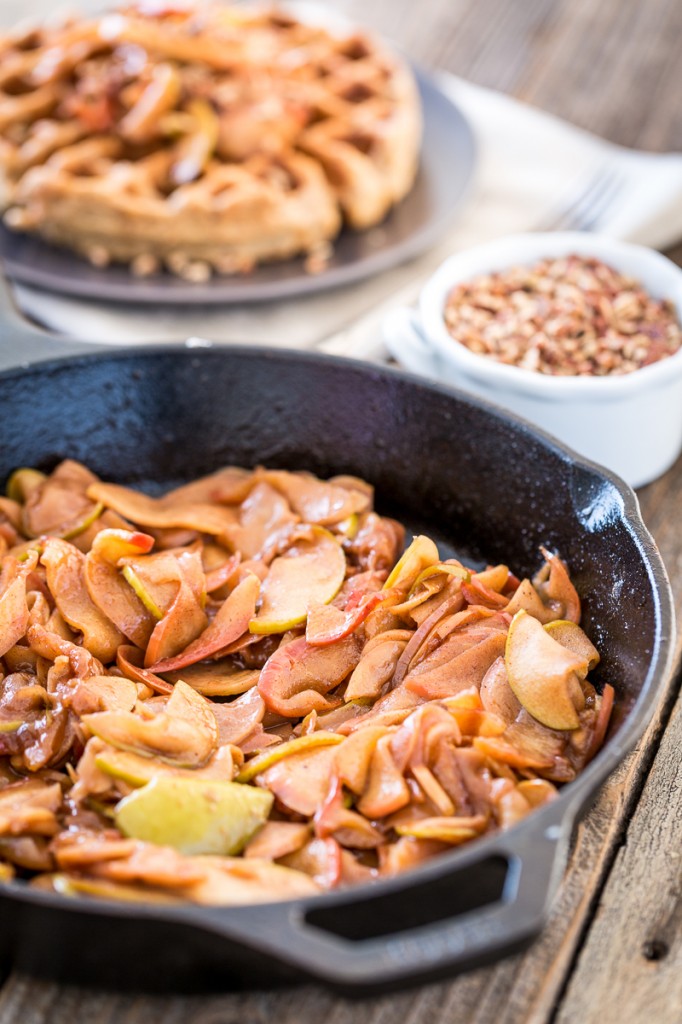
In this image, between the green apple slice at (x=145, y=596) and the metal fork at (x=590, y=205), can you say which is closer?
the green apple slice at (x=145, y=596)

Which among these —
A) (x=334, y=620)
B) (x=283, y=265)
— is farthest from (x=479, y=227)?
(x=334, y=620)

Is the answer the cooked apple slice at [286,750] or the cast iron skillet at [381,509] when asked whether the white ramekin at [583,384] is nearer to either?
the cast iron skillet at [381,509]

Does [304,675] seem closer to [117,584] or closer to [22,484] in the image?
[117,584]

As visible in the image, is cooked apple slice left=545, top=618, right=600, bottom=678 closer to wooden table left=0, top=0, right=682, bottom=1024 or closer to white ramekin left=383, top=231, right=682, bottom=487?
wooden table left=0, top=0, right=682, bottom=1024

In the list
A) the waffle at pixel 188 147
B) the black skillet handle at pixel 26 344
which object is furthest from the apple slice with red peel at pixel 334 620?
the waffle at pixel 188 147

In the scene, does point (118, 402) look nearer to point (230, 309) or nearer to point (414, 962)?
point (230, 309)
